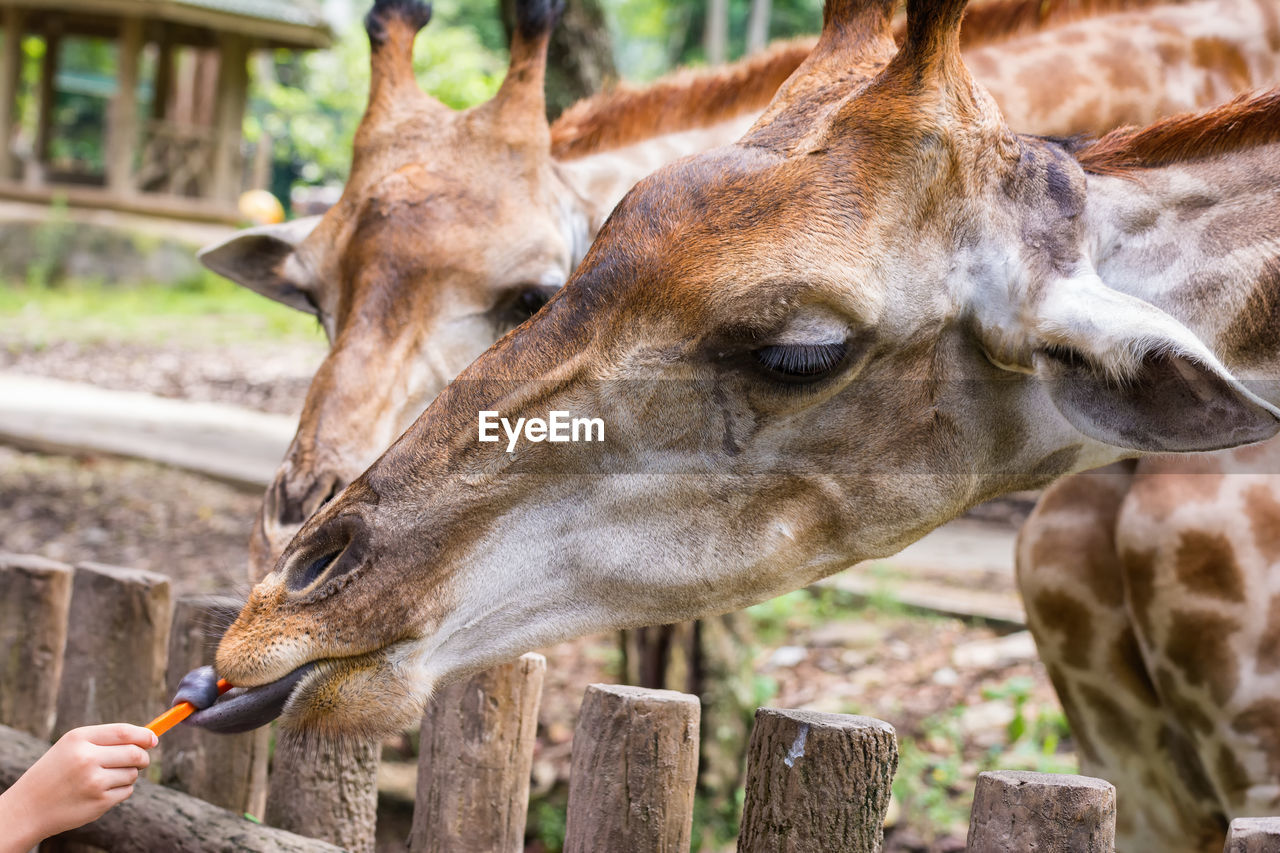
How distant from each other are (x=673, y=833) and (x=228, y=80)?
21.3 m

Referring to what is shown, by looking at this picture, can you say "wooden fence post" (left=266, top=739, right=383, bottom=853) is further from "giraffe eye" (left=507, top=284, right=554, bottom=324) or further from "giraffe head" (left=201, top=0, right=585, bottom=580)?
"giraffe eye" (left=507, top=284, right=554, bottom=324)

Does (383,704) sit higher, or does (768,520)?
(768,520)

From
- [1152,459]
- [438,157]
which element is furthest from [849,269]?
[438,157]

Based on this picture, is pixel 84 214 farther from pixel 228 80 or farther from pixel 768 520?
pixel 768 520

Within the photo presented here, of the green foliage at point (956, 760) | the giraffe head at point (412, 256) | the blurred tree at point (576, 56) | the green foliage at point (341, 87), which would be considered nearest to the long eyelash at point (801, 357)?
the giraffe head at point (412, 256)

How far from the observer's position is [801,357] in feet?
6.70

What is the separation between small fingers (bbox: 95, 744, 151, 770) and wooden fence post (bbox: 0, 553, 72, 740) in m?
1.10

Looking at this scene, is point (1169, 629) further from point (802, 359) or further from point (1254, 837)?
point (802, 359)

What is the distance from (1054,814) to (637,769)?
696mm

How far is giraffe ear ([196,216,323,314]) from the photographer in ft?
13.1

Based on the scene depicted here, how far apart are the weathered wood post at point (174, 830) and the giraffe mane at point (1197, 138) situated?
6.36 feet

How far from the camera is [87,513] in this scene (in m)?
7.47

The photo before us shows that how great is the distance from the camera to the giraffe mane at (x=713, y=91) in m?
3.78

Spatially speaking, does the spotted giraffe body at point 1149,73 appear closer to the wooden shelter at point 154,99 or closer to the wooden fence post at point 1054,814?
the wooden fence post at point 1054,814
